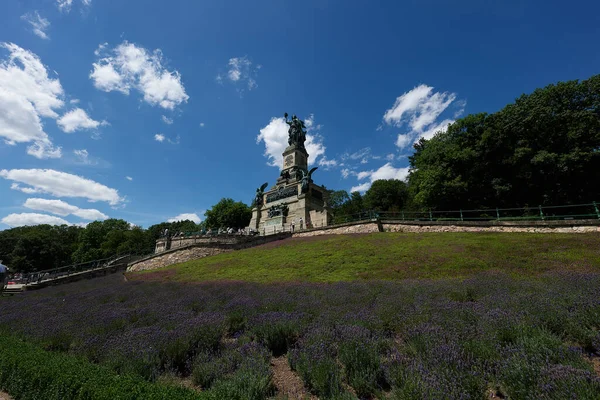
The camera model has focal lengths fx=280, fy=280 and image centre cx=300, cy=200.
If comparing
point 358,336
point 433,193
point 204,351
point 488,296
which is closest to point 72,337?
point 204,351

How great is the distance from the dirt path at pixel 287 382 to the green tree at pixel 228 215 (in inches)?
2200

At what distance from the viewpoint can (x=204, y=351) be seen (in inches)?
218

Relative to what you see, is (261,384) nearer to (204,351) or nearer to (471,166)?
(204,351)

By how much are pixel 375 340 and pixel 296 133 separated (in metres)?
40.5

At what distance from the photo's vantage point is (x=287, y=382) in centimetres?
457

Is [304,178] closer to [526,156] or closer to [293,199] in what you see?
[293,199]

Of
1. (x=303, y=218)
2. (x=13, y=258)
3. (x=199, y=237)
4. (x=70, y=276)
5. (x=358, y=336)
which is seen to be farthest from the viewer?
(x=13, y=258)

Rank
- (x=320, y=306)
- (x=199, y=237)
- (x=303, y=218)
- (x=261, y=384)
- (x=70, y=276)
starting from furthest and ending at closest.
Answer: (x=303, y=218)
(x=199, y=237)
(x=70, y=276)
(x=320, y=306)
(x=261, y=384)

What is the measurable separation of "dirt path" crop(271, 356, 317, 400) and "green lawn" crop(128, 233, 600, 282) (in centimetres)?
688

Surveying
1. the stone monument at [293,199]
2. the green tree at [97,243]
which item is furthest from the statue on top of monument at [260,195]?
the green tree at [97,243]

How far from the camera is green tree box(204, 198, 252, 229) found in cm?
6031

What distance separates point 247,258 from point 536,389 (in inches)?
724

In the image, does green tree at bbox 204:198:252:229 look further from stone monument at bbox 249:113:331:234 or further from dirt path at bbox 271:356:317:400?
dirt path at bbox 271:356:317:400

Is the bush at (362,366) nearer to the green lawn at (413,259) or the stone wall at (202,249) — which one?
the green lawn at (413,259)
